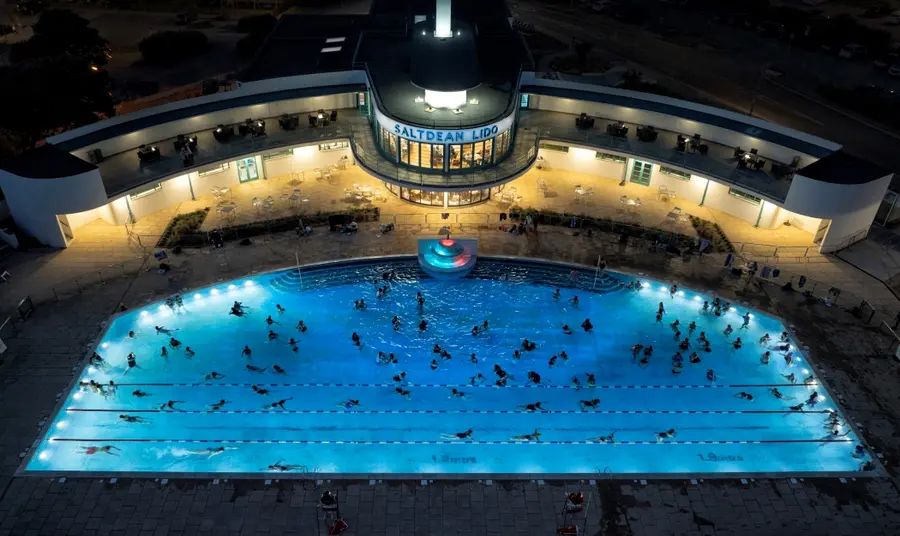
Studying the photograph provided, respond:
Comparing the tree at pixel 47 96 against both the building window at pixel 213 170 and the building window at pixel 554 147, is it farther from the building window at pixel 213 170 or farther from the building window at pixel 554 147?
the building window at pixel 554 147

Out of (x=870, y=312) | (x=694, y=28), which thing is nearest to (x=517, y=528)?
(x=870, y=312)

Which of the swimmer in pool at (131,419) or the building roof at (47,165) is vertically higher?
the building roof at (47,165)

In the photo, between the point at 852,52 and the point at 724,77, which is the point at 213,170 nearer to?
the point at 724,77

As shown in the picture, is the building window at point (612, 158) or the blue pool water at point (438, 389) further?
the building window at point (612, 158)

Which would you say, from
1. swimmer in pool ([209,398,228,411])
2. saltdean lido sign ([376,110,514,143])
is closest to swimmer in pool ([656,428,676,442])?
swimmer in pool ([209,398,228,411])

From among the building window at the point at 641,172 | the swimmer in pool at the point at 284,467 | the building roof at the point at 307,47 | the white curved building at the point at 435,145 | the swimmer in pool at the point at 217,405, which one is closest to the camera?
the swimmer in pool at the point at 284,467

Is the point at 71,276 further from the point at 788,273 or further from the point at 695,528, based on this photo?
the point at 788,273

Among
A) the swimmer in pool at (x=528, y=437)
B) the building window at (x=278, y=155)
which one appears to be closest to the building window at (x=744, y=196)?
the swimmer in pool at (x=528, y=437)
